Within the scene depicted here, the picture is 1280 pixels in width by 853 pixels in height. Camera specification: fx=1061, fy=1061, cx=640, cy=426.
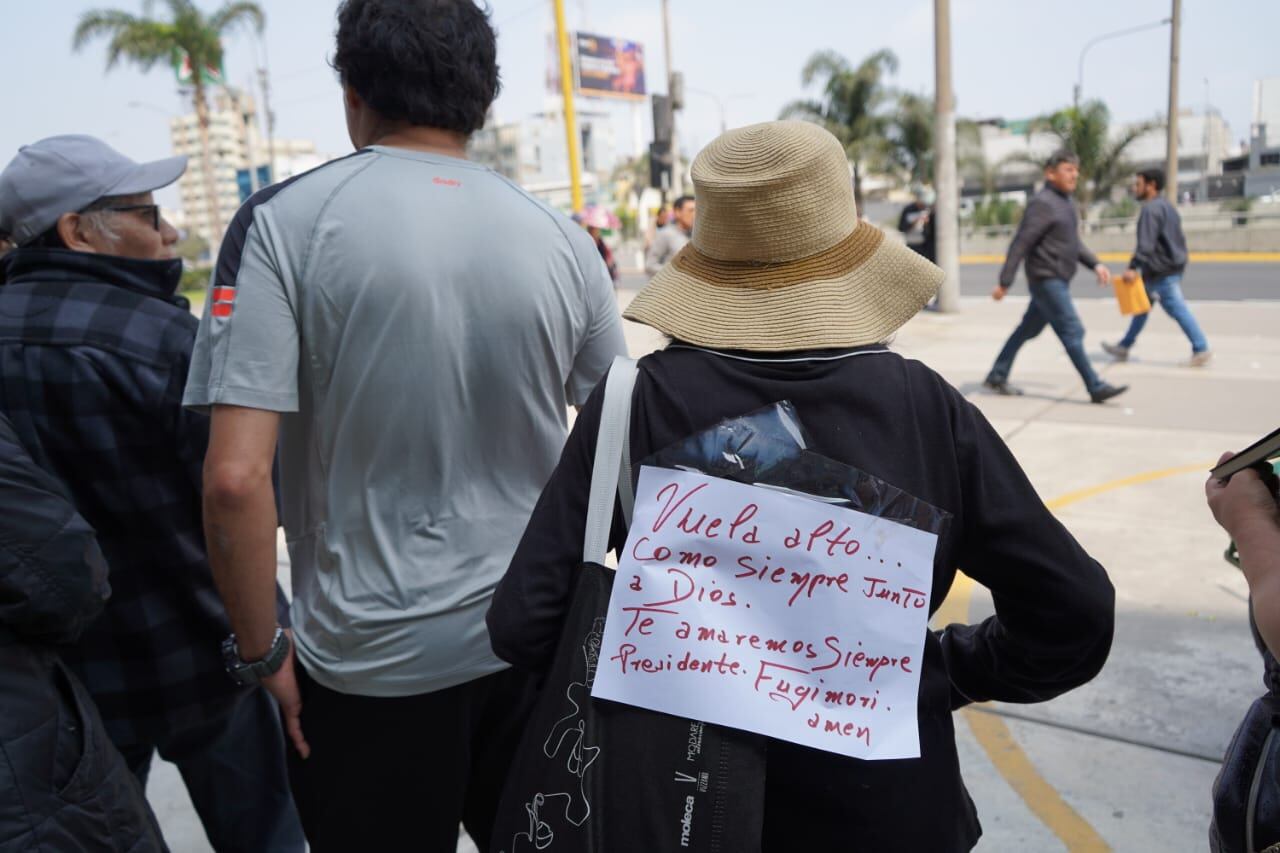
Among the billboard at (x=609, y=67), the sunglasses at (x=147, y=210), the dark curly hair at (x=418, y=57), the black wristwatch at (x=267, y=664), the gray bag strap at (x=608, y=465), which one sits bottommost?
the black wristwatch at (x=267, y=664)

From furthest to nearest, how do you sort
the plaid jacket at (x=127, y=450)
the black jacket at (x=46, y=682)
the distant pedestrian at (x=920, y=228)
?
the distant pedestrian at (x=920, y=228) < the plaid jacket at (x=127, y=450) < the black jacket at (x=46, y=682)

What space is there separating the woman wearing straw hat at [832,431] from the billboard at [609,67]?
52.7 meters

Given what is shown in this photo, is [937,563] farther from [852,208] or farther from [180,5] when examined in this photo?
[180,5]

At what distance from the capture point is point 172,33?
3488 cm

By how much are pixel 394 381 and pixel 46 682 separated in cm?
71

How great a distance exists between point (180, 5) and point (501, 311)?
3897 cm

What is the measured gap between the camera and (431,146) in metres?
1.80

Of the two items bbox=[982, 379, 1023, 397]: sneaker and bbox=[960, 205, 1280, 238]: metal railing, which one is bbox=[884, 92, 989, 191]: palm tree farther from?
bbox=[982, 379, 1023, 397]: sneaker

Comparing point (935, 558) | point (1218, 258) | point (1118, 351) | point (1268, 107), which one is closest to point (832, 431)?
point (935, 558)

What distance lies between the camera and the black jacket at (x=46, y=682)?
1.56 m

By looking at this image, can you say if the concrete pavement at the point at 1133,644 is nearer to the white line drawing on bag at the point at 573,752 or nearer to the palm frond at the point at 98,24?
the white line drawing on bag at the point at 573,752

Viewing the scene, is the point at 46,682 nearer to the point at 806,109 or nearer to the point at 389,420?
the point at 389,420

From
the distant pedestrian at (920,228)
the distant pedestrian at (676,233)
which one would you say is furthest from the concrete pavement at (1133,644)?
the distant pedestrian at (920,228)

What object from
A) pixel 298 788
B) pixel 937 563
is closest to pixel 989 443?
pixel 937 563
